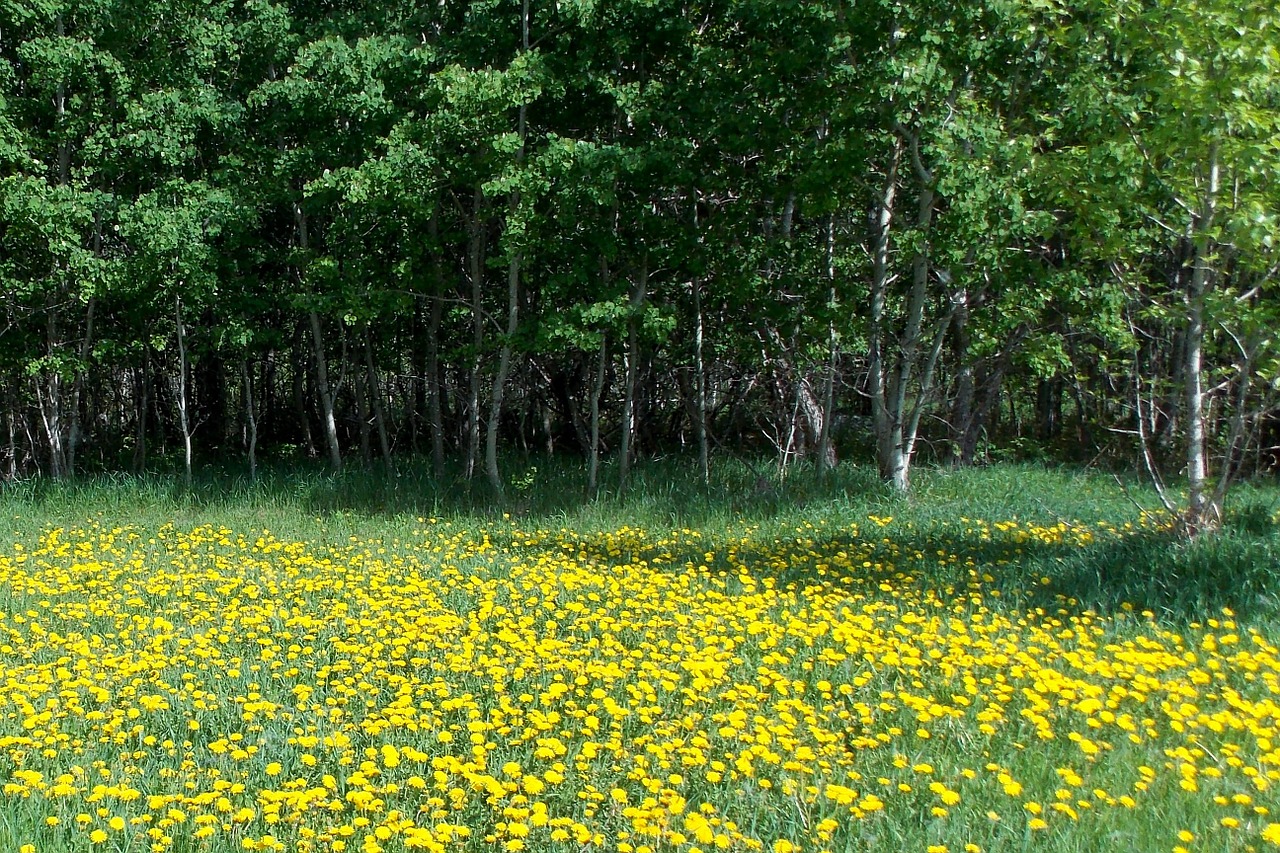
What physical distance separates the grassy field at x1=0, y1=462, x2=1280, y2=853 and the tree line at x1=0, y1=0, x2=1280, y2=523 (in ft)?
7.14

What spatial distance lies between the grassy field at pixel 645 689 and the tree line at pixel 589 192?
7.14 feet

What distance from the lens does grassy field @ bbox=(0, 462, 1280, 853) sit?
3.95 meters

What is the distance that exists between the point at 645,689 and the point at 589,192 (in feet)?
20.7

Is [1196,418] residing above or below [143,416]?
above

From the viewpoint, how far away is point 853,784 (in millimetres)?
4348

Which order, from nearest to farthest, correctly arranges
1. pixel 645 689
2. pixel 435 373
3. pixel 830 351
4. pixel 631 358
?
pixel 645 689 → pixel 830 351 → pixel 631 358 → pixel 435 373

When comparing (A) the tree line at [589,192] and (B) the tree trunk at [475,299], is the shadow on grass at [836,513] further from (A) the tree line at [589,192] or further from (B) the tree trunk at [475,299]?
(A) the tree line at [589,192]

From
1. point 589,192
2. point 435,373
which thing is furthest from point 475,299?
point 589,192

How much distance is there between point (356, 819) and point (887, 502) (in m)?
7.95

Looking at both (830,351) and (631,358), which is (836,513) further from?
(631,358)

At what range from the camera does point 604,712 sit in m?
5.11

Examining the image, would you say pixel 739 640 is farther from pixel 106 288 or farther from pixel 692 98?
pixel 106 288

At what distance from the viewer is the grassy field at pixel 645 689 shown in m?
3.95

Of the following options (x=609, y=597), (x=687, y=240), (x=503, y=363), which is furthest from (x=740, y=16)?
(x=609, y=597)
